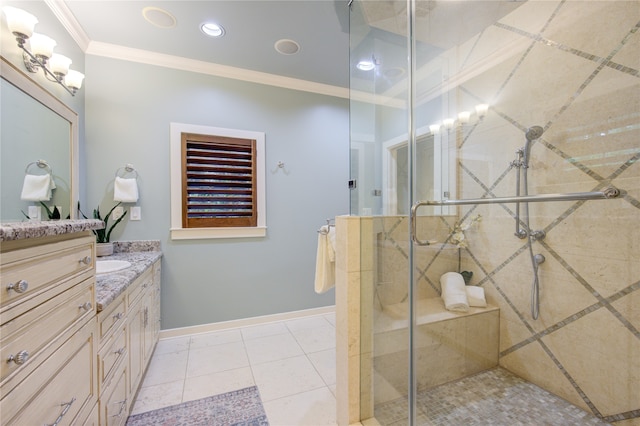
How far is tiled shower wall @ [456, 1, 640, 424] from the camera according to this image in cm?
124

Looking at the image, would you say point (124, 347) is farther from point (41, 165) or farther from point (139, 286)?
point (41, 165)

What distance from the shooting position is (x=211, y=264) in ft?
8.65

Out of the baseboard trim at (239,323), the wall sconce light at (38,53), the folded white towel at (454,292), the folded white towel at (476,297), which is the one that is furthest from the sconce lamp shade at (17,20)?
the folded white towel at (476,297)

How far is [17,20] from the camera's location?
56.0 inches

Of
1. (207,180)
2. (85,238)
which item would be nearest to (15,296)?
(85,238)

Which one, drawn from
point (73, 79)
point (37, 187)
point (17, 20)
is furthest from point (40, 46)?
point (37, 187)

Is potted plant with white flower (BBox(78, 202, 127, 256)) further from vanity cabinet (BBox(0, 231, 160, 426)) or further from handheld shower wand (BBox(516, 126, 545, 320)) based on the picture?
handheld shower wand (BBox(516, 126, 545, 320))

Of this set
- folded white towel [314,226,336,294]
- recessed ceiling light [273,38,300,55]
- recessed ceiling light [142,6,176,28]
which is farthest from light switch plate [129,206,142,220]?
recessed ceiling light [273,38,300,55]

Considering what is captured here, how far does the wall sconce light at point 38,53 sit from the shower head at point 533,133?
2.94m

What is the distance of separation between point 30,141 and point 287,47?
1917mm

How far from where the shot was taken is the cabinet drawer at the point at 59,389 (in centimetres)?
65

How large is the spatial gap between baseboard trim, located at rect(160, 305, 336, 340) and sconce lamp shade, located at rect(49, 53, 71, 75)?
2211 millimetres

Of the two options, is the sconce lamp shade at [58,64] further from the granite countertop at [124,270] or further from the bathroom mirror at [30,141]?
the granite countertop at [124,270]

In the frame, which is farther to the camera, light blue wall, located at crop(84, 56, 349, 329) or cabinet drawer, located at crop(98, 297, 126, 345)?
light blue wall, located at crop(84, 56, 349, 329)
